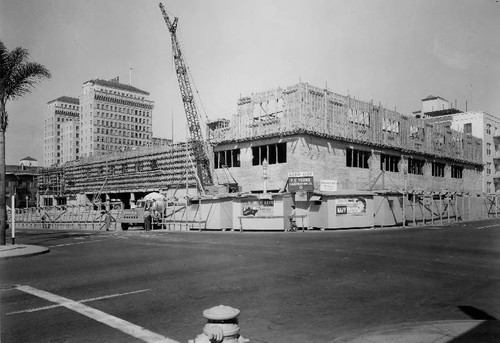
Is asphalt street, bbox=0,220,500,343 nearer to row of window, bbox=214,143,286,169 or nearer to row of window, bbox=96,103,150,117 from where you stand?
row of window, bbox=214,143,286,169

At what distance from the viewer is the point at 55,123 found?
169500 mm

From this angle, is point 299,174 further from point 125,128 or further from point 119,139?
point 125,128

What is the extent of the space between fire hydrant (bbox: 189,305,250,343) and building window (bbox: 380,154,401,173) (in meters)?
40.9

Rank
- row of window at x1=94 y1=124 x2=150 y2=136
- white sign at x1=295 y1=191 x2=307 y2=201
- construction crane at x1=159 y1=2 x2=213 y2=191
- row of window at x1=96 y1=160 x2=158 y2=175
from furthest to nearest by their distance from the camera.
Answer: row of window at x1=94 y1=124 x2=150 y2=136 < construction crane at x1=159 y1=2 x2=213 y2=191 < row of window at x1=96 y1=160 x2=158 y2=175 < white sign at x1=295 y1=191 x2=307 y2=201

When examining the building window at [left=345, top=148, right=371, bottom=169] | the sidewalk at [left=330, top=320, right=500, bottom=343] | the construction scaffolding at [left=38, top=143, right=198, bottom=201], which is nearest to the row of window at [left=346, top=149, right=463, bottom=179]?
the building window at [left=345, top=148, right=371, bottom=169]

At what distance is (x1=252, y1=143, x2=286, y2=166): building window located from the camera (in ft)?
120

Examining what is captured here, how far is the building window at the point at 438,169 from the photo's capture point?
51.6 metres

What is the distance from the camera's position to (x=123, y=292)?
8.78 meters

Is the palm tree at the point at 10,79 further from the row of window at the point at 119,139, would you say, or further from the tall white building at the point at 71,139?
the tall white building at the point at 71,139

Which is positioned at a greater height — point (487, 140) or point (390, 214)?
point (487, 140)

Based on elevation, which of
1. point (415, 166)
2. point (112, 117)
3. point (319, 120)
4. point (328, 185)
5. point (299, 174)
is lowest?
point (328, 185)

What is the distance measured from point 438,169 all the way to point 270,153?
1031 inches

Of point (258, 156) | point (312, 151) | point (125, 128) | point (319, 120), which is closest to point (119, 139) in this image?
point (125, 128)

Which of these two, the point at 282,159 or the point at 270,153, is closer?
the point at 282,159
